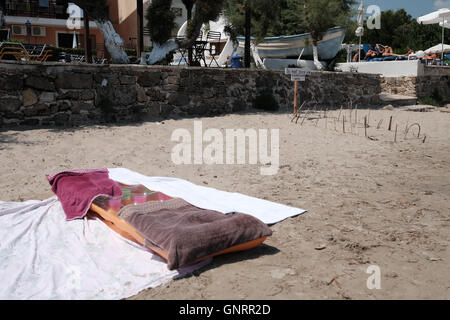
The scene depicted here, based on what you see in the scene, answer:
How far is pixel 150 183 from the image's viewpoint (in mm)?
4195

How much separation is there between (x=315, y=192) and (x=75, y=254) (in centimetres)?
253

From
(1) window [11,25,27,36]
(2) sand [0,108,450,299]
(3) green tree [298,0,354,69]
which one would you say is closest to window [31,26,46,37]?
(1) window [11,25,27,36]

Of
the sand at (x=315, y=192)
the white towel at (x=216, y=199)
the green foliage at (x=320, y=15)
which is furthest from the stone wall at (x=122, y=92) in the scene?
the green foliage at (x=320, y=15)

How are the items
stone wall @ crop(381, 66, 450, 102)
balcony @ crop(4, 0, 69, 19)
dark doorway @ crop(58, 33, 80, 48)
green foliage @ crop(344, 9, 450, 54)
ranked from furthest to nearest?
green foliage @ crop(344, 9, 450, 54) → dark doorway @ crop(58, 33, 80, 48) → balcony @ crop(4, 0, 69, 19) → stone wall @ crop(381, 66, 450, 102)

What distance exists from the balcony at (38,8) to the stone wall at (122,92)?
15.3 m

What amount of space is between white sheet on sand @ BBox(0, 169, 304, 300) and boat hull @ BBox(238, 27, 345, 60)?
1402cm

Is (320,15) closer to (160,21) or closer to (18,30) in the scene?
(160,21)

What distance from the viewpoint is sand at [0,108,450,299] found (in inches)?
92.9

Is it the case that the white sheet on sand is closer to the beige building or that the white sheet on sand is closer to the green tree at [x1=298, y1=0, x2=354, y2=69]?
the green tree at [x1=298, y1=0, x2=354, y2=69]

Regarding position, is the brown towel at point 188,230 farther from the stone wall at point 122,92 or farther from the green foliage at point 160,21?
the green foliage at point 160,21

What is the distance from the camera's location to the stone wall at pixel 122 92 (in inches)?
267

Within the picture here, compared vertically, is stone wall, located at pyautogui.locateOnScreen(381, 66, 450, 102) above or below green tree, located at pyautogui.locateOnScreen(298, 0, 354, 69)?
below

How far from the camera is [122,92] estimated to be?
25.6ft
